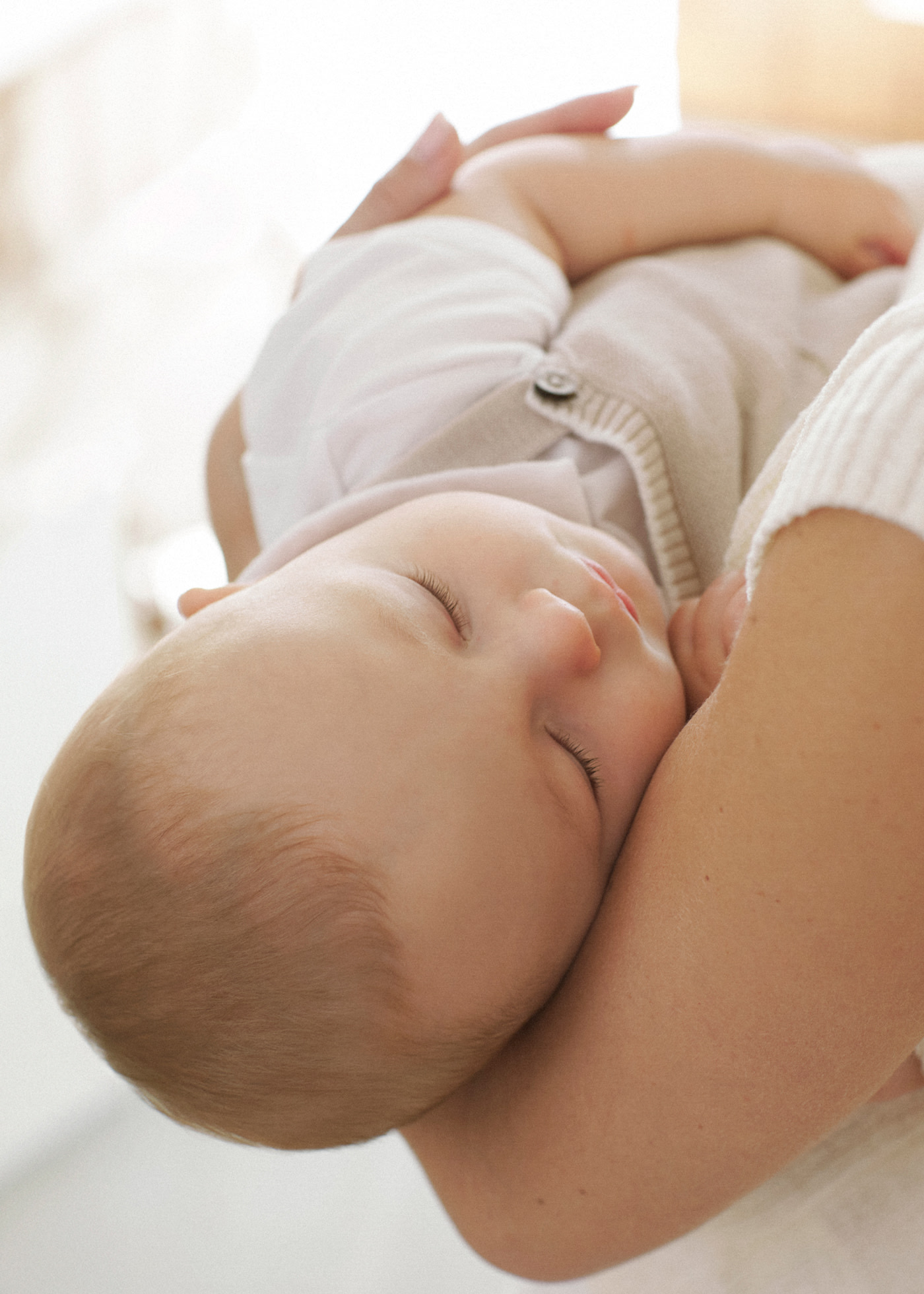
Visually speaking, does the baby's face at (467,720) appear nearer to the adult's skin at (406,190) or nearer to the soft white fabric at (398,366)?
the soft white fabric at (398,366)

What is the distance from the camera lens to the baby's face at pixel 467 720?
682mm

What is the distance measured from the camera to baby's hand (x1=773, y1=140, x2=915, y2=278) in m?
1.13

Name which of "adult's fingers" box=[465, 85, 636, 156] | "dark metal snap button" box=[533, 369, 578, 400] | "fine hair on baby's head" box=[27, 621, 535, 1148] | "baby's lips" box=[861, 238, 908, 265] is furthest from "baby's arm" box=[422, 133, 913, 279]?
"fine hair on baby's head" box=[27, 621, 535, 1148]

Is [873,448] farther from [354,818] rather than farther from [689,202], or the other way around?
[689,202]

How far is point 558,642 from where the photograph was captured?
74 centimetres

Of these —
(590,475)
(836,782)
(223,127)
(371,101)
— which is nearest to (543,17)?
(371,101)

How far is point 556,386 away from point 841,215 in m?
0.41

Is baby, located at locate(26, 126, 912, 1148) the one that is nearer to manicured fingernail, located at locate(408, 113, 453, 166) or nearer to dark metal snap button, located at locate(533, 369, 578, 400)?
dark metal snap button, located at locate(533, 369, 578, 400)

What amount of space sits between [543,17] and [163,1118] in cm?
217

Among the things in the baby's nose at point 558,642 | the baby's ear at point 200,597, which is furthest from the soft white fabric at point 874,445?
the baby's ear at point 200,597

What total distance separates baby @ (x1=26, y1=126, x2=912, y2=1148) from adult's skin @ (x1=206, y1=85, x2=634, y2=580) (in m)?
0.52

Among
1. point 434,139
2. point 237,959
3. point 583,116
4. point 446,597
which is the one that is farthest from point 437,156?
point 237,959

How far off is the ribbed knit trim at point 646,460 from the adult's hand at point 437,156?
36 centimetres

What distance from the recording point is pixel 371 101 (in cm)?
242
